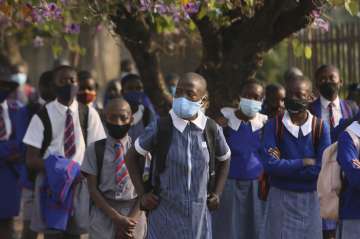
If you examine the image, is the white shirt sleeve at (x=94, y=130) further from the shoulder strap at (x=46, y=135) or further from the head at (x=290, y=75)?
the head at (x=290, y=75)

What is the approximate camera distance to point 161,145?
247 inches

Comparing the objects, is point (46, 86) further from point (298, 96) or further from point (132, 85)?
point (298, 96)

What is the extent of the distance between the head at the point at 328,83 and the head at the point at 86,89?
249cm

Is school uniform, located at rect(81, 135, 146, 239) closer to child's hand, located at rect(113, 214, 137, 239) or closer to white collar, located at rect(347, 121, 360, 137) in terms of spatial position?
child's hand, located at rect(113, 214, 137, 239)

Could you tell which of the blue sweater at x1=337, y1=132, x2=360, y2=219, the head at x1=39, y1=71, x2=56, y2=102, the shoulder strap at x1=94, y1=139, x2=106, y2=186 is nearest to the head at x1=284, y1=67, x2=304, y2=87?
the blue sweater at x1=337, y1=132, x2=360, y2=219

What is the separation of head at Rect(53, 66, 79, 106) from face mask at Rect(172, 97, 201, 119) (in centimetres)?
198

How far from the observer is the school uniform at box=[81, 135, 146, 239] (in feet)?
22.9

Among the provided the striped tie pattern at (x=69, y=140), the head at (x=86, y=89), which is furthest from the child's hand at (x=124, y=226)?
the head at (x=86, y=89)

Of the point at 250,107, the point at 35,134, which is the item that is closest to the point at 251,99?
the point at 250,107

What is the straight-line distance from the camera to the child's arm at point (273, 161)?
22.9ft

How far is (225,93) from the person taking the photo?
923 cm

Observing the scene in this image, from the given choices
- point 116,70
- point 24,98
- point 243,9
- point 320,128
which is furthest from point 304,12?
point 116,70

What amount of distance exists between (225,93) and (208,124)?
2839 millimetres

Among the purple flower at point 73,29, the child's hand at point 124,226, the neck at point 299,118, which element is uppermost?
the purple flower at point 73,29
